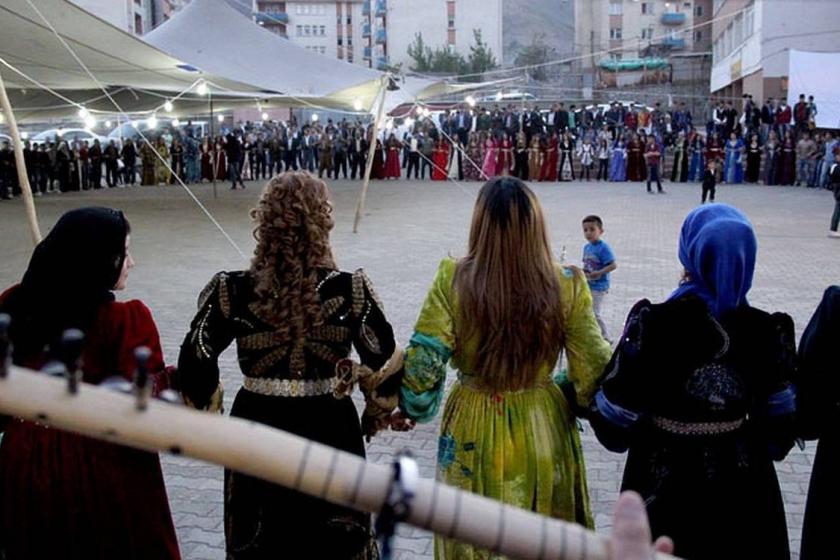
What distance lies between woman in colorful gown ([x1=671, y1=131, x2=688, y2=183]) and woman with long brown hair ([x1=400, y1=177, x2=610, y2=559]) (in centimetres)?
2422

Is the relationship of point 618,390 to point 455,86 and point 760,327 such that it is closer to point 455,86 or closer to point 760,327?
point 760,327

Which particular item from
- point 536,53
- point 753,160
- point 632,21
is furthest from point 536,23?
point 753,160

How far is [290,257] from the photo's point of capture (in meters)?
2.78

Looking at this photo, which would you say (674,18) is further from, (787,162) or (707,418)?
(707,418)

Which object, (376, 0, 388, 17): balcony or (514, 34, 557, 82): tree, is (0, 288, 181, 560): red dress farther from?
(376, 0, 388, 17): balcony

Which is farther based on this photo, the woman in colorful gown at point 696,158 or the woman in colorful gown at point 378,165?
the woman in colorful gown at point 378,165

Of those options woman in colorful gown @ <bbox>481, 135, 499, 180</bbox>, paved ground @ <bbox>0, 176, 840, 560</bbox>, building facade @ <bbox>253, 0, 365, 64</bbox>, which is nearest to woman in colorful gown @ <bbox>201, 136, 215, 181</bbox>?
paved ground @ <bbox>0, 176, 840, 560</bbox>

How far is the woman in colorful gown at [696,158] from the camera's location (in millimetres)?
25562

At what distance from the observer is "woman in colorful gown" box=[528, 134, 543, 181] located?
26.1 m

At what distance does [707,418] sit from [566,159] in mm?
24713

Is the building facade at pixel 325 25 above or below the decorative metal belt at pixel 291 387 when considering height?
above

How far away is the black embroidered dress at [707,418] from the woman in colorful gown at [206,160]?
25485 mm

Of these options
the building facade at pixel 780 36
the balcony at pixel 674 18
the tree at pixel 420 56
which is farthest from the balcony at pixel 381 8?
the building facade at pixel 780 36

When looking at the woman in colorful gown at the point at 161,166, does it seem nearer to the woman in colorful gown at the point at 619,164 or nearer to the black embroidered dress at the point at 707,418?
the woman in colorful gown at the point at 619,164
